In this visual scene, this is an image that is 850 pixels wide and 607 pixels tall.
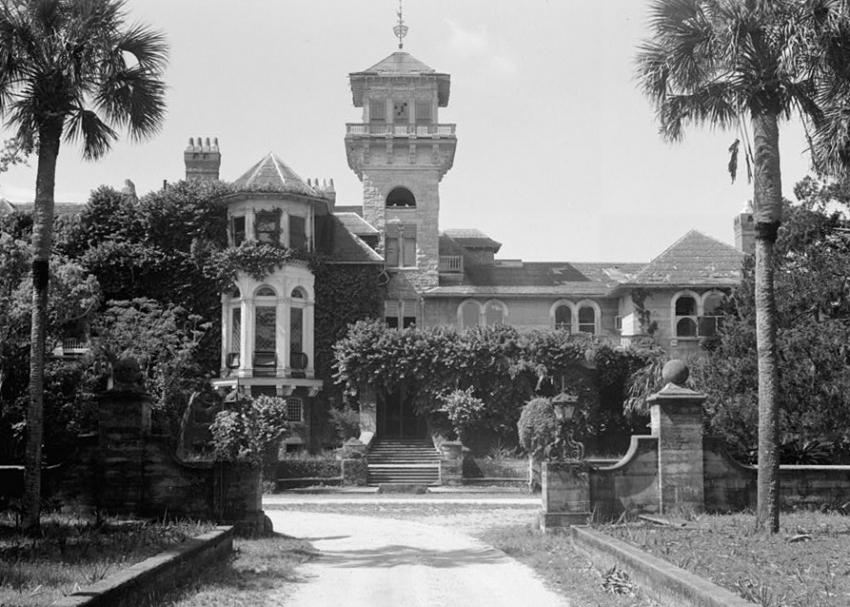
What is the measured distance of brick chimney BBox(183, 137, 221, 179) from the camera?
1917 inches

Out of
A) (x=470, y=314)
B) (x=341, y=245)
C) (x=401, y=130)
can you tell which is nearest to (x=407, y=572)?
(x=341, y=245)

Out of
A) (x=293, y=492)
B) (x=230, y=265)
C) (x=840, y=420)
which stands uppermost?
(x=230, y=265)

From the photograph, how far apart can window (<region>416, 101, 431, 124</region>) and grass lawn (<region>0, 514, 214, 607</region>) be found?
109 feet

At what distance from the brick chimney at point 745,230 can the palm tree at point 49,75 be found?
37205 mm

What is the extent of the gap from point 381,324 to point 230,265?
6327mm

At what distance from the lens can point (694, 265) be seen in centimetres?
4616

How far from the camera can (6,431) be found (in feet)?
108

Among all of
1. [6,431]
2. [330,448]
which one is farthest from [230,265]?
→ [6,431]

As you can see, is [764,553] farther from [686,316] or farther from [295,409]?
[686,316]

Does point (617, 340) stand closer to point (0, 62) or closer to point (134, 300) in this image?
point (134, 300)

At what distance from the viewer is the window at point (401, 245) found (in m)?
47.6

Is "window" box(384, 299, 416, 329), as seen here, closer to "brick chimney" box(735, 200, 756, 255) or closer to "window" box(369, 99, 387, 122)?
"window" box(369, 99, 387, 122)

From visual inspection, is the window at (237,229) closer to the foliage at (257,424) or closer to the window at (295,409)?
the window at (295,409)

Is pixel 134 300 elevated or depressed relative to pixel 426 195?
depressed
